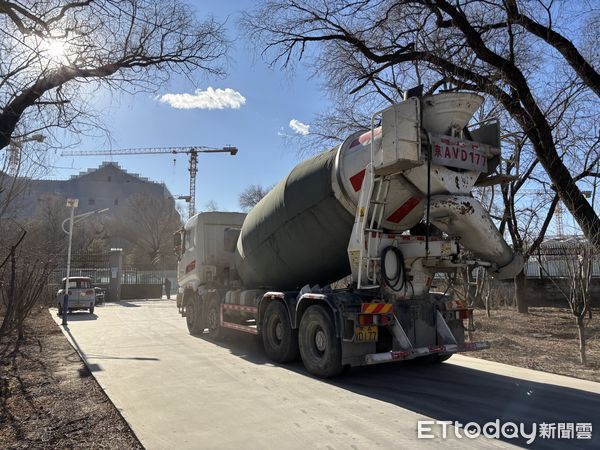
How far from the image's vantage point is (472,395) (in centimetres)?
639

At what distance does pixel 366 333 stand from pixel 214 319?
20.6ft

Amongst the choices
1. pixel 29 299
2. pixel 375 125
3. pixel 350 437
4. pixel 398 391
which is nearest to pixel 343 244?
pixel 375 125

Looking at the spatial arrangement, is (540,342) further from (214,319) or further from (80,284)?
(80,284)

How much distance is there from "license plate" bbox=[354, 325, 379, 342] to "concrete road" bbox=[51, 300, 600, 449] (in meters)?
0.72

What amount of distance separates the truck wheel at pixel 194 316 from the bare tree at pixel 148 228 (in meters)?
57.9

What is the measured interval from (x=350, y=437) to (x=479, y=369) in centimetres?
437

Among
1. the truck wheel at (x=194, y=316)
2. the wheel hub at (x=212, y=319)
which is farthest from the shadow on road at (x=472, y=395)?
the truck wheel at (x=194, y=316)

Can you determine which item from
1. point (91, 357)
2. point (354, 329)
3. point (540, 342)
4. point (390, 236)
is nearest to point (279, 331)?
point (354, 329)

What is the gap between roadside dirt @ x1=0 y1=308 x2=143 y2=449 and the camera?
4711 mm

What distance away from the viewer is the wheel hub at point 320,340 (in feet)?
24.8

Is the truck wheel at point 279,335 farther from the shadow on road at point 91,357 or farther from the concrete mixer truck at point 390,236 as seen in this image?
the shadow on road at point 91,357

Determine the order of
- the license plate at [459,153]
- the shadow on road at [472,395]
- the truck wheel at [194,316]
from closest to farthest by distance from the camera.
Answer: the shadow on road at [472,395] < the license plate at [459,153] < the truck wheel at [194,316]

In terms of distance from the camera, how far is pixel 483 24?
1325 centimetres

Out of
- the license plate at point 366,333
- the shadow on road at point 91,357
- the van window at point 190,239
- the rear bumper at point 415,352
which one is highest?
the van window at point 190,239
